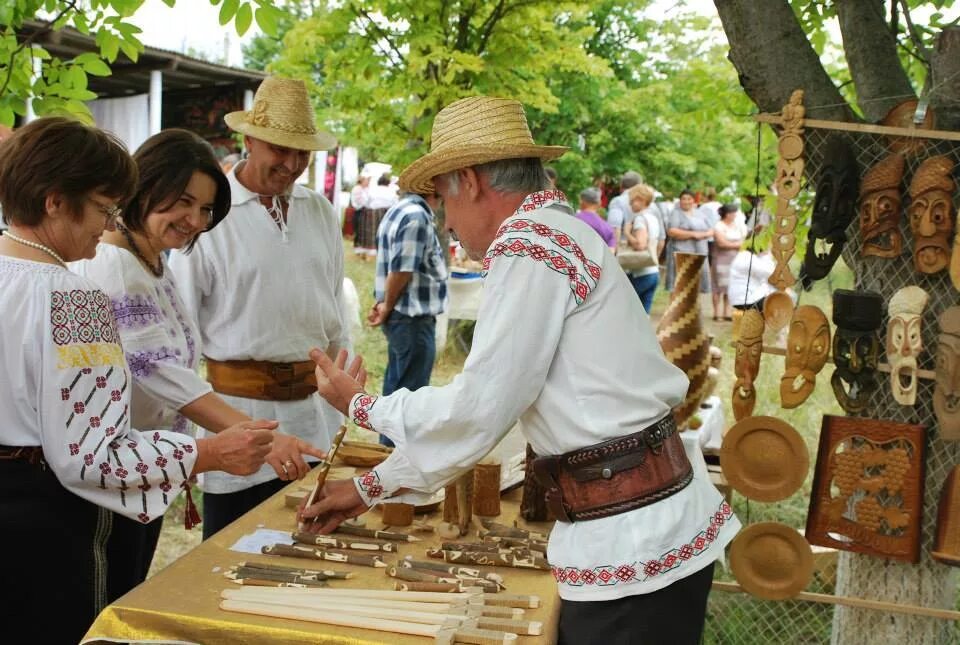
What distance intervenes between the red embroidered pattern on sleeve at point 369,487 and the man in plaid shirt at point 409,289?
3.37 m

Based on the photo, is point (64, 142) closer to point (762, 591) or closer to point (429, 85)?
point (762, 591)

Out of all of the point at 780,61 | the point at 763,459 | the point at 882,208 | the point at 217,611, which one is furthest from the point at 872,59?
the point at 217,611

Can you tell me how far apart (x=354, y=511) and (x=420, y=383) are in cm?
357

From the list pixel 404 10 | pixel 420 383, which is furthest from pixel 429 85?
pixel 420 383

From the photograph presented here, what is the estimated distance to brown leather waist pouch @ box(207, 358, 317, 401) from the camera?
300 centimetres

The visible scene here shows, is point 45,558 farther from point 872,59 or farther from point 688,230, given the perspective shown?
point 688,230

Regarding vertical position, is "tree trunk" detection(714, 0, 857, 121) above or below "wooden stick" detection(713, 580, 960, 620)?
above

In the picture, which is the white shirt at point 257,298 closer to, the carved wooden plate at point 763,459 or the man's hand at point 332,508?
the man's hand at point 332,508

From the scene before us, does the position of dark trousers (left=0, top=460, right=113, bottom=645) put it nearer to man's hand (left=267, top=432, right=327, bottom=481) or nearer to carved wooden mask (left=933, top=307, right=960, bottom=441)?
man's hand (left=267, top=432, right=327, bottom=481)

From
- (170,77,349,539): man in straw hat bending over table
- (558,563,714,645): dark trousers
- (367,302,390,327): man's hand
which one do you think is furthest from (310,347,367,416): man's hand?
(367,302,390,327): man's hand

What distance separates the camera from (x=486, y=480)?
265 centimetres

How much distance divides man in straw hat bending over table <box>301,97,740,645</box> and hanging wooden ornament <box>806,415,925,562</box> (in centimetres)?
119

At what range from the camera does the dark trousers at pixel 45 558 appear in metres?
1.93

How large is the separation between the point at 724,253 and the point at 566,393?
1048 centimetres
